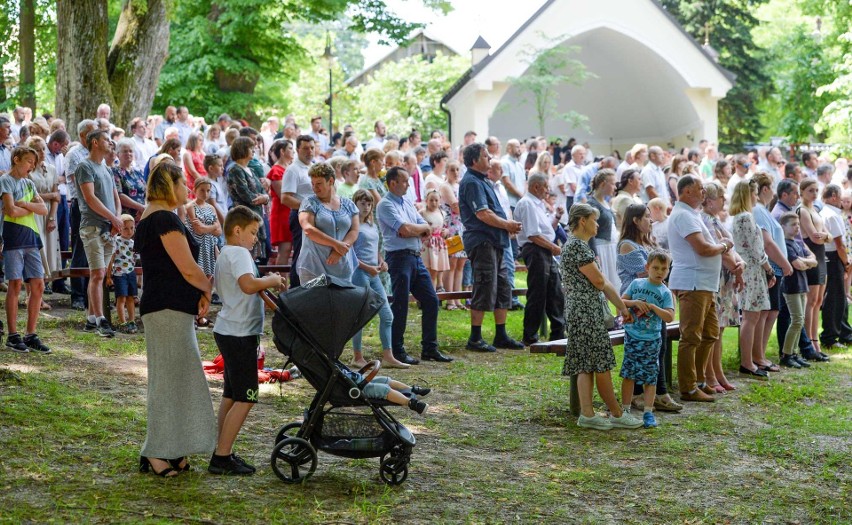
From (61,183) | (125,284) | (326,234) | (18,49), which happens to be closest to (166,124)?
(61,183)

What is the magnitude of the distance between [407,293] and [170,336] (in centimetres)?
453

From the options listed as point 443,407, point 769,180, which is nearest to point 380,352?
point 443,407

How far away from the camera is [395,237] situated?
34.4 ft

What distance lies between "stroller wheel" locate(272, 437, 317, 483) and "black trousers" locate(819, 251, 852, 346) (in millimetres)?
8538

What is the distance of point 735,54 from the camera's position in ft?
141

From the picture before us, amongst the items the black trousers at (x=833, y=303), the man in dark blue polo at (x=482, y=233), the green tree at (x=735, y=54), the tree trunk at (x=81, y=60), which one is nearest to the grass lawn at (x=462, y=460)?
the man in dark blue polo at (x=482, y=233)

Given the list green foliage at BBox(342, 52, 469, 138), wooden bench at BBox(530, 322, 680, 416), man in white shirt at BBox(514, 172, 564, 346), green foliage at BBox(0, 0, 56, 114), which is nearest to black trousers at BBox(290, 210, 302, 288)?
man in white shirt at BBox(514, 172, 564, 346)

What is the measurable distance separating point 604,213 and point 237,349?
589cm

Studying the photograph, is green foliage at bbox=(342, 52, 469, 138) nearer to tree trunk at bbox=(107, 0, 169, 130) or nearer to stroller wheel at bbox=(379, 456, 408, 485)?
tree trunk at bbox=(107, 0, 169, 130)

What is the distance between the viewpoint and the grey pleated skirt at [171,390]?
19.9 ft

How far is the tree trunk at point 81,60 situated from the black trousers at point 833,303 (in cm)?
978

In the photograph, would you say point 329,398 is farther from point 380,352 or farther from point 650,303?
point 380,352

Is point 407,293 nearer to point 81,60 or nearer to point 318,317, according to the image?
point 318,317

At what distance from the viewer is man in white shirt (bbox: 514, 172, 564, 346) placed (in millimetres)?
11398
